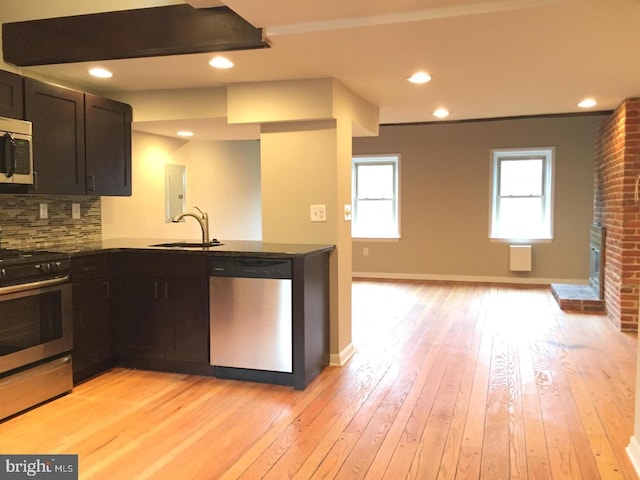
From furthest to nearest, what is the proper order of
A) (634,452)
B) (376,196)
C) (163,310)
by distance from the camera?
(376,196) → (163,310) → (634,452)

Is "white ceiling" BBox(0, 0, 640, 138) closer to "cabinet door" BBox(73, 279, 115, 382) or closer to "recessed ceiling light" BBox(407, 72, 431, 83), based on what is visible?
"recessed ceiling light" BBox(407, 72, 431, 83)

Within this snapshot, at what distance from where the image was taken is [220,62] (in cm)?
335

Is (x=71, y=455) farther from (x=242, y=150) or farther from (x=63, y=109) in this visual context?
(x=242, y=150)

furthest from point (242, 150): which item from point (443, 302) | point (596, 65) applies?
point (596, 65)

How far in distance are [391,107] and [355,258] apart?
147 inches

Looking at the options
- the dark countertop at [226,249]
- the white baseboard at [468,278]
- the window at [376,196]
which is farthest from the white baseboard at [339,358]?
the window at [376,196]

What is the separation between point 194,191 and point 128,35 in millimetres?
2630

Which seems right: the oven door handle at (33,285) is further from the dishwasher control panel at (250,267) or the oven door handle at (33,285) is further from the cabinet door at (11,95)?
the cabinet door at (11,95)

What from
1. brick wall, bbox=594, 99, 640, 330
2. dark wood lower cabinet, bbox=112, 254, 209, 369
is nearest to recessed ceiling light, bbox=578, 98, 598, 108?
brick wall, bbox=594, 99, 640, 330

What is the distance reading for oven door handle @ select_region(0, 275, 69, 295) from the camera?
114 inches

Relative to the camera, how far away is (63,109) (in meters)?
3.61

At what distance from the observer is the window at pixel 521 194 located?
25.0 ft

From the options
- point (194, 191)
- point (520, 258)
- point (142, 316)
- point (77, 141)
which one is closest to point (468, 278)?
point (520, 258)

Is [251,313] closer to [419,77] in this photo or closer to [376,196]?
[419,77]
